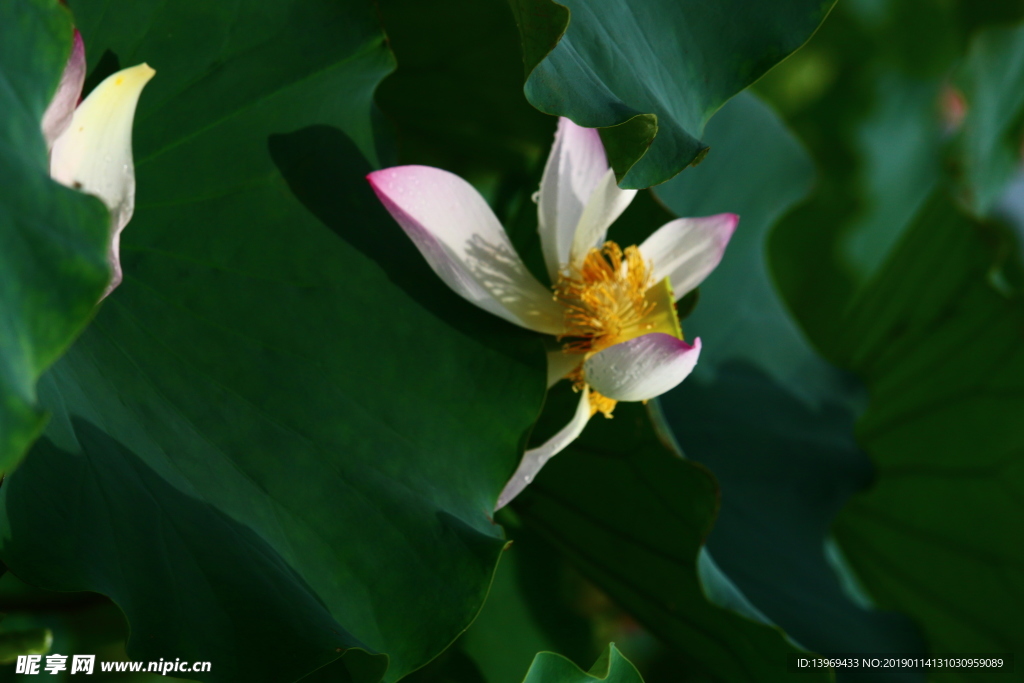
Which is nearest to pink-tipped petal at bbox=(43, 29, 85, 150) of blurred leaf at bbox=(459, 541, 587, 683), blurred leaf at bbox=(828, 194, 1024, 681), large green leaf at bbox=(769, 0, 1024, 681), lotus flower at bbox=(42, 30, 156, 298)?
lotus flower at bbox=(42, 30, 156, 298)

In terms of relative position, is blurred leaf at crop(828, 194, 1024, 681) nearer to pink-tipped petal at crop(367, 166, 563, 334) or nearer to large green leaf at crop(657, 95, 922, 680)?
large green leaf at crop(657, 95, 922, 680)

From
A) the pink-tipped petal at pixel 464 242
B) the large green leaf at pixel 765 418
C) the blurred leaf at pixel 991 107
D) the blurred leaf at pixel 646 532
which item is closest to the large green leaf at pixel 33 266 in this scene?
the pink-tipped petal at pixel 464 242

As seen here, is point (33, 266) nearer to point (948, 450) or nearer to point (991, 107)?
point (948, 450)

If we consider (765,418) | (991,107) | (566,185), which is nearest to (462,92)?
(566,185)

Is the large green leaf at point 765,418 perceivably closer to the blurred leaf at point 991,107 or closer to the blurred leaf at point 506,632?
the blurred leaf at point 506,632

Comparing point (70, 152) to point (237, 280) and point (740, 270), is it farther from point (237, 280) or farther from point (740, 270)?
point (740, 270)
